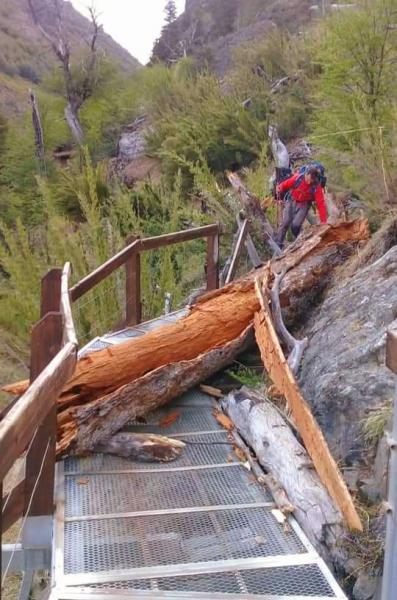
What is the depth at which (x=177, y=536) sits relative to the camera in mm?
3457

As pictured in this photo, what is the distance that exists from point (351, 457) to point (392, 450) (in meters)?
1.97

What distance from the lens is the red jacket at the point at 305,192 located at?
7.55 meters

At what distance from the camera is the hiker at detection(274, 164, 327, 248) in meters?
7.54

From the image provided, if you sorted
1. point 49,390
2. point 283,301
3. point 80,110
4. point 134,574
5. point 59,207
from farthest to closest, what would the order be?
point 80,110
point 59,207
point 283,301
point 134,574
point 49,390

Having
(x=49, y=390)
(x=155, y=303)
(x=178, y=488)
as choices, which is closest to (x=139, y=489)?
(x=178, y=488)

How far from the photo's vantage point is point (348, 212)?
803 centimetres

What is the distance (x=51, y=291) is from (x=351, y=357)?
6.15 feet

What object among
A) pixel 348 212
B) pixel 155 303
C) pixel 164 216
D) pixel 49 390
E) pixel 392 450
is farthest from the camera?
pixel 164 216

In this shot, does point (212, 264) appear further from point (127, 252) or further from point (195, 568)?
point (195, 568)

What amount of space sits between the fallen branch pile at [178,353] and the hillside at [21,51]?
34.8 meters

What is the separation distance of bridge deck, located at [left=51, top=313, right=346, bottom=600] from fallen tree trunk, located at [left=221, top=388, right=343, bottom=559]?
0.09 meters

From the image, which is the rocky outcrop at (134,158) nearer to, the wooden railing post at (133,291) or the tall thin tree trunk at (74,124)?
the tall thin tree trunk at (74,124)

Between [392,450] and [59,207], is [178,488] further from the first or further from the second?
[59,207]

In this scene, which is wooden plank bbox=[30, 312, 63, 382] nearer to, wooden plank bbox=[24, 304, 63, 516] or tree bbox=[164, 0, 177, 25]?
wooden plank bbox=[24, 304, 63, 516]
